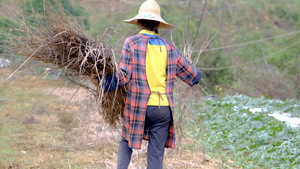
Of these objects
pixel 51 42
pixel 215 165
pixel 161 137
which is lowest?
pixel 215 165

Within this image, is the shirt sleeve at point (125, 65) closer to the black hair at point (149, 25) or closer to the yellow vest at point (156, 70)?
the yellow vest at point (156, 70)

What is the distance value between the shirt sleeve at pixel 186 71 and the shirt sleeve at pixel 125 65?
431 mm

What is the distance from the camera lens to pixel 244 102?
323 inches

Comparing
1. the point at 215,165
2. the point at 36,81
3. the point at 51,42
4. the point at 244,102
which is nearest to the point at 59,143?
the point at 215,165

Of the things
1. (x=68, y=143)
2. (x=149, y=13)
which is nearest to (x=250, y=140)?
(x=68, y=143)

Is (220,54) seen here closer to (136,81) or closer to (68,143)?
(68,143)

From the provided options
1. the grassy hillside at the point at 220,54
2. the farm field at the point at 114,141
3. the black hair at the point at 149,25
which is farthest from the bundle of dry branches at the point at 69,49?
the farm field at the point at 114,141

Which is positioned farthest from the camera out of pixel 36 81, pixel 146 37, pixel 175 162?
pixel 36 81

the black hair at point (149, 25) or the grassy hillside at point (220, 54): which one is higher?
the black hair at point (149, 25)

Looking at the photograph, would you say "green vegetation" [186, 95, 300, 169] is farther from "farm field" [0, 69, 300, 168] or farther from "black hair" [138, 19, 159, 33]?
"black hair" [138, 19, 159, 33]

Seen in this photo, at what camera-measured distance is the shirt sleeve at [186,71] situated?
2.97 metres

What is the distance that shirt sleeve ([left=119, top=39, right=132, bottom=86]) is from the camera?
272 cm

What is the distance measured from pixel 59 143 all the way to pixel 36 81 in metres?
8.25

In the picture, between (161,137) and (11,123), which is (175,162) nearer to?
(161,137)
